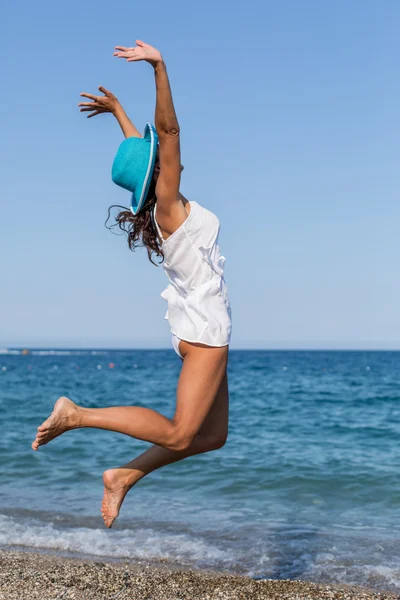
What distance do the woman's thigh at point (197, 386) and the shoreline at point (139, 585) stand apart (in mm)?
1997

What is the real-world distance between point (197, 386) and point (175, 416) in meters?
0.20

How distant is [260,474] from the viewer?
10188mm

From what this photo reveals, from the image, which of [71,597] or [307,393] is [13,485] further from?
[307,393]

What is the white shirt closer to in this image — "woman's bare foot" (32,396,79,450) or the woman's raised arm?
the woman's raised arm

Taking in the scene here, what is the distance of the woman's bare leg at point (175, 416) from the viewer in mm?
3787

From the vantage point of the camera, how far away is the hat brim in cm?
391

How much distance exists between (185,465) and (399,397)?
1588cm

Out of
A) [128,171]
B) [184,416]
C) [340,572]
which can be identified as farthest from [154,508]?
[128,171]

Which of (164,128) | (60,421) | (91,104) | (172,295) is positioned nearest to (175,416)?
(60,421)

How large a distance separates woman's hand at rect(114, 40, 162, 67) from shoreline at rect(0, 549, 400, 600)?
3674 mm

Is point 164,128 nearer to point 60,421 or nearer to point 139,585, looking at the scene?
point 60,421

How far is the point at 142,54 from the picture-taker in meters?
3.60

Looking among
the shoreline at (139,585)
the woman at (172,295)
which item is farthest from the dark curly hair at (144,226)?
the shoreline at (139,585)

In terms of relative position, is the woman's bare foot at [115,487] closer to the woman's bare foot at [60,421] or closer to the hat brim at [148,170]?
the woman's bare foot at [60,421]
